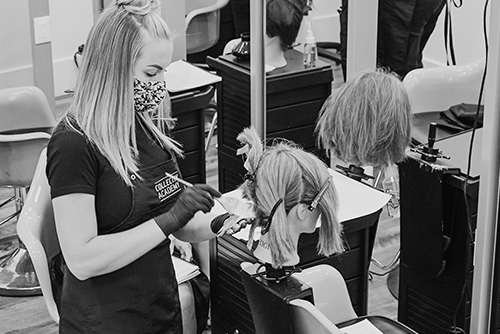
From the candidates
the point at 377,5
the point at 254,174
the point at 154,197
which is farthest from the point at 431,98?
the point at 154,197

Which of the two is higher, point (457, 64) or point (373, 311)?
point (457, 64)

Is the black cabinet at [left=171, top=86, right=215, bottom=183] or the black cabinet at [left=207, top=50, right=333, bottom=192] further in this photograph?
the black cabinet at [left=171, top=86, right=215, bottom=183]

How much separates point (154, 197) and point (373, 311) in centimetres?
133

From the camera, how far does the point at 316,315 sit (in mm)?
1653

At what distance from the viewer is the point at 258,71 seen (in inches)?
120

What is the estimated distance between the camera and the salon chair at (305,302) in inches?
66.8

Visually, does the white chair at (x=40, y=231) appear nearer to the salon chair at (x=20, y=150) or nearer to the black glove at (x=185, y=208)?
the black glove at (x=185, y=208)

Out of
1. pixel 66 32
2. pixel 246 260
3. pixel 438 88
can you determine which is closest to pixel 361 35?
pixel 438 88

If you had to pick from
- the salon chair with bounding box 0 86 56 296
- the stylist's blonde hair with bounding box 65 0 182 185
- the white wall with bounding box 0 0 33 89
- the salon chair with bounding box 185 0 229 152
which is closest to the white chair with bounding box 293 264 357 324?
the stylist's blonde hair with bounding box 65 0 182 185

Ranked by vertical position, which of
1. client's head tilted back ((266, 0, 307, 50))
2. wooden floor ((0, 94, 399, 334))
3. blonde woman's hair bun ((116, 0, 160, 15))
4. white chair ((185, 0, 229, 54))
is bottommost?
wooden floor ((0, 94, 399, 334))

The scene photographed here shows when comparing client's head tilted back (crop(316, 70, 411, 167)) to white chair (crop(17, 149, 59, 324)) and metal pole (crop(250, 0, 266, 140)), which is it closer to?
metal pole (crop(250, 0, 266, 140))

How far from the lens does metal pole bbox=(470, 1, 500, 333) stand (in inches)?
77.8

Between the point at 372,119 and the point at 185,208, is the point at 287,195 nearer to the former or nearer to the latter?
the point at 185,208

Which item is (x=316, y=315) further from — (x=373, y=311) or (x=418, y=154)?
(x=373, y=311)
